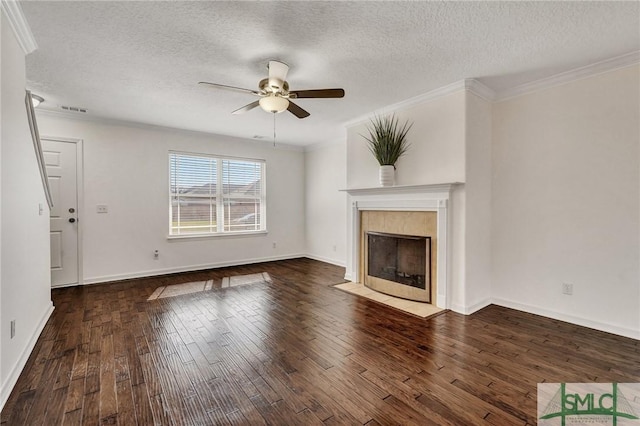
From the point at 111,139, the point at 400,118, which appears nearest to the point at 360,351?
the point at 400,118

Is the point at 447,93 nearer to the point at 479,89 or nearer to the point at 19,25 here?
the point at 479,89

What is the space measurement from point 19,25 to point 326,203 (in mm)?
4619

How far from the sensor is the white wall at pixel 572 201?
2555 millimetres

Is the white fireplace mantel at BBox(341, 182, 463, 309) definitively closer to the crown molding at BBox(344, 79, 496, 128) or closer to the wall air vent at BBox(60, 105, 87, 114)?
the crown molding at BBox(344, 79, 496, 128)

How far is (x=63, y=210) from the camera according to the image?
4094mm

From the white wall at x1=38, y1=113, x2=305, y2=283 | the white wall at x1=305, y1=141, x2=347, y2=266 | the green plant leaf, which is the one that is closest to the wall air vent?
the white wall at x1=38, y1=113, x2=305, y2=283

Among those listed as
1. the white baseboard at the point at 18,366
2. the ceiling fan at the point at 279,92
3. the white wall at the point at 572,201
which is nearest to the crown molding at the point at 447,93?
the white wall at the point at 572,201

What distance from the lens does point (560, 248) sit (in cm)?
292

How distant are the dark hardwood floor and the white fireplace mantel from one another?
0.50m

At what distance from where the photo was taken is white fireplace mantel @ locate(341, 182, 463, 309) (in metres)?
3.19

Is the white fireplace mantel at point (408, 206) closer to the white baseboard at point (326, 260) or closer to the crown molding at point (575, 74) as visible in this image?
the white baseboard at point (326, 260)

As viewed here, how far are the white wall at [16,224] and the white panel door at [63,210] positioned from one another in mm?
1741

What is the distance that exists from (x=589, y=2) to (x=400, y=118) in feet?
6.63

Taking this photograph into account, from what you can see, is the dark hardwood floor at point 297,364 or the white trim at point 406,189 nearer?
the dark hardwood floor at point 297,364
